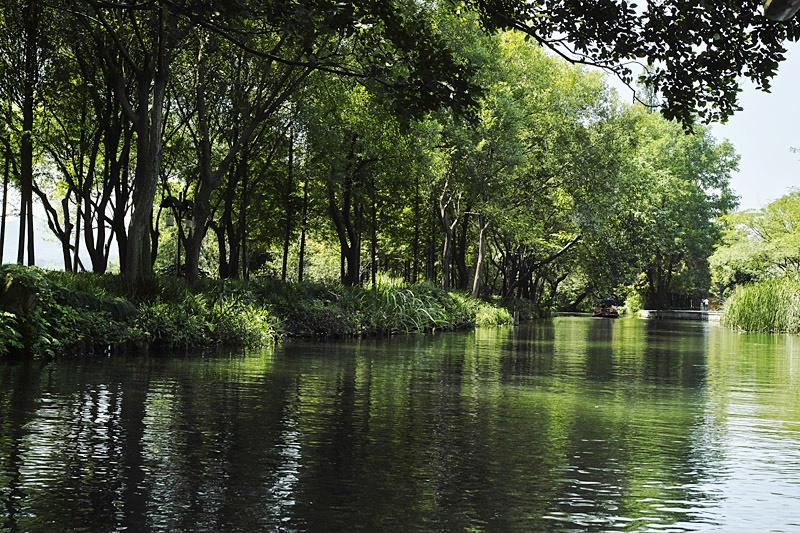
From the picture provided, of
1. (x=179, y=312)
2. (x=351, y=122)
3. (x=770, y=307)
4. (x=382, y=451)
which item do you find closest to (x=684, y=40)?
(x=382, y=451)

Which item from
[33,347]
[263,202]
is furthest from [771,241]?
[33,347]

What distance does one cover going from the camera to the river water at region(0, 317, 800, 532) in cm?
509

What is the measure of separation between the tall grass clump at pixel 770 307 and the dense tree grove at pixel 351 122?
26.3ft

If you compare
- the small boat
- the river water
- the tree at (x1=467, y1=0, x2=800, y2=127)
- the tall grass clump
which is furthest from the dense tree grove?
the small boat

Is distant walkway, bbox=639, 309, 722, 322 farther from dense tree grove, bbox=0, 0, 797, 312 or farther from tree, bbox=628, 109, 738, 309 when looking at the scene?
dense tree grove, bbox=0, 0, 797, 312

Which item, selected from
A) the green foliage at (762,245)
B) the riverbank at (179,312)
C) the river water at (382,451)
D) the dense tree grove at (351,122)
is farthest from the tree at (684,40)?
the green foliage at (762,245)

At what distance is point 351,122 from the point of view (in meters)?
31.2

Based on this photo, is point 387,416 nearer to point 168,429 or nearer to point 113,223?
point 168,429

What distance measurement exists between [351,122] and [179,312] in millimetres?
14626

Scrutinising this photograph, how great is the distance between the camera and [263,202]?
38.4 meters

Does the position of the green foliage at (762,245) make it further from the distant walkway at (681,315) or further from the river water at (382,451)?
the river water at (382,451)

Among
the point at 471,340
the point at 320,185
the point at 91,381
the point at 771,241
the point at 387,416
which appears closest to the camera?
the point at 387,416

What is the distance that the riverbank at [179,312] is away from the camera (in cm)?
1399

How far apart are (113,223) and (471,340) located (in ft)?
41.4
